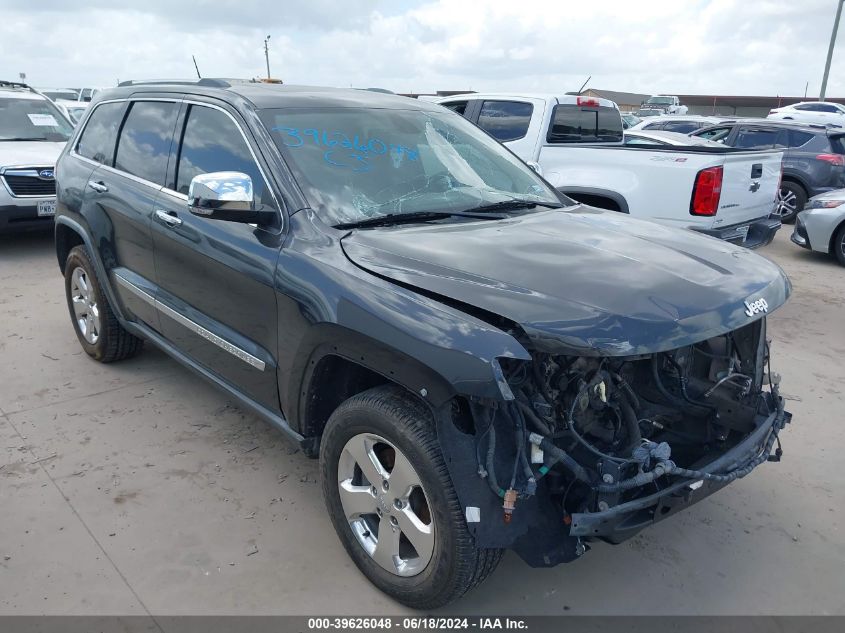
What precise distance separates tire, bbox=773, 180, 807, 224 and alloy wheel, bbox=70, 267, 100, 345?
1046cm

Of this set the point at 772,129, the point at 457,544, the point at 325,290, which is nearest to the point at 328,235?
the point at 325,290

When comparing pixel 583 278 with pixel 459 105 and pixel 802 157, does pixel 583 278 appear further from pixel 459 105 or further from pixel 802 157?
pixel 802 157

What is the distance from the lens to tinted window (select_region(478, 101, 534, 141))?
7.49 meters

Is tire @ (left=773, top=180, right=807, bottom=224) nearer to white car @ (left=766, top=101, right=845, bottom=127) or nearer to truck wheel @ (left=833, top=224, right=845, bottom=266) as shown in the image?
truck wheel @ (left=833, top=224, right=845, bottom=266)

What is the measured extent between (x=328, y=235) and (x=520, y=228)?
864mm

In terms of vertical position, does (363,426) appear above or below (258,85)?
below

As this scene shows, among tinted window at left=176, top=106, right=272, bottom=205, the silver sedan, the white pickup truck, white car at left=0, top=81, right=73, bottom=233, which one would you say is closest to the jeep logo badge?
tinted window at left=176, top=106, right=272, bottom=205

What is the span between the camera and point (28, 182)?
8.15m

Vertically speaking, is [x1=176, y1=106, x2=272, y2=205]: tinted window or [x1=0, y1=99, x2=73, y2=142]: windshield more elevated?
[x1=176, y1=106, x2=272, y2=205]: tinted window

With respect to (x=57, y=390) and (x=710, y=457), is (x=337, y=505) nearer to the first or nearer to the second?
(x=710, y=457)

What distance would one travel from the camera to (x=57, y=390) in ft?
15.0

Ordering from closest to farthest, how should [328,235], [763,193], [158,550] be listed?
[328,235] → [158,550] → [763,193]

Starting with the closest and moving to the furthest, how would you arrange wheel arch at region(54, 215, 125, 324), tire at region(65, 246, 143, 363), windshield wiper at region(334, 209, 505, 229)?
windshield wiper at region(334, 209, 505, 229) < wheel arch at region(54, 215, 125, 324) < tire at region(65, 246, 143, 363)

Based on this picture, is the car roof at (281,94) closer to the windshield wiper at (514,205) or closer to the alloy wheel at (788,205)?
the windshield wiper at (514,205)
